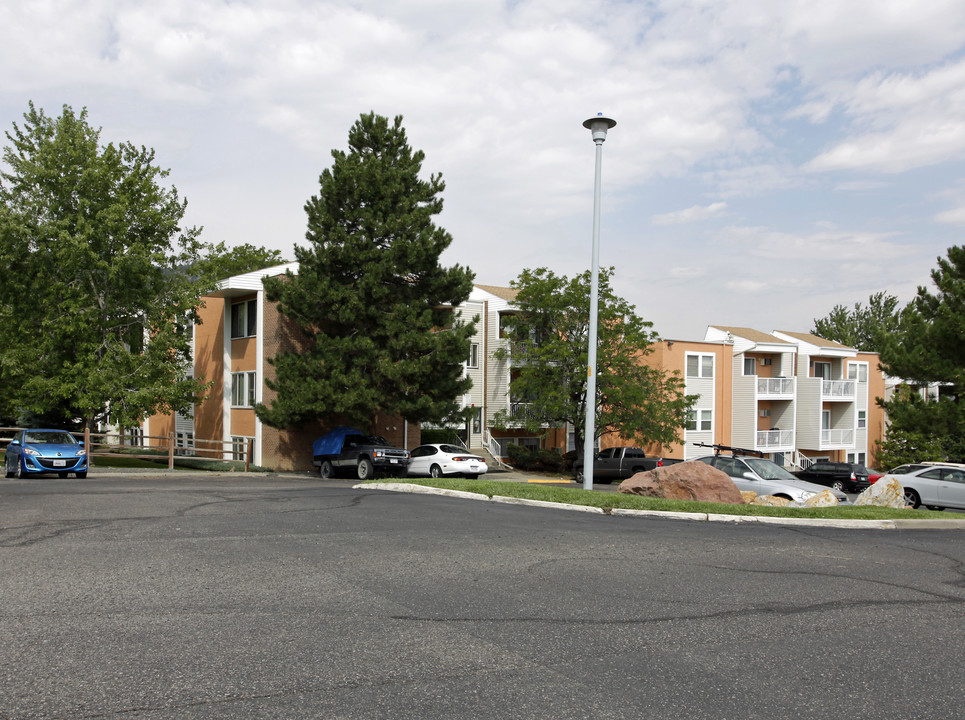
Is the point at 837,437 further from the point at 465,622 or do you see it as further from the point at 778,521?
the point at 465,622

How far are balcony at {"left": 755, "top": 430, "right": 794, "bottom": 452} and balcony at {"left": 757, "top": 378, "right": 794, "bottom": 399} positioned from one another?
7.47 feet

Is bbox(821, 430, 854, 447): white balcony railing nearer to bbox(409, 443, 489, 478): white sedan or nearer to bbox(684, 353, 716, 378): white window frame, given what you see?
bbox(684, 353, 716, 378): white window frame

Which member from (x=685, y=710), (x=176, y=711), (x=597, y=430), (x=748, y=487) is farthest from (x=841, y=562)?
(x=597, y=430)

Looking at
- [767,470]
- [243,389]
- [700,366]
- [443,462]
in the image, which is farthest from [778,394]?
[767,470]

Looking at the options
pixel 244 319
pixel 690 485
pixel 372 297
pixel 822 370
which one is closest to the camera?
pixel 690 485

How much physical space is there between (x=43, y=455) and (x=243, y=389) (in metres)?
13.2

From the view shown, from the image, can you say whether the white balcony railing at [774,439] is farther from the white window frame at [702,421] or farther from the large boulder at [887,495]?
the large boulder at [887,495]

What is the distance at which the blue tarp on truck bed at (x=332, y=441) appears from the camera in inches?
1227

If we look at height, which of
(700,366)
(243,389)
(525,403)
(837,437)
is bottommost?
(837,437)

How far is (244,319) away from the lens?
35.6 meters

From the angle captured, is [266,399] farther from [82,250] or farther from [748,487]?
[748,487]

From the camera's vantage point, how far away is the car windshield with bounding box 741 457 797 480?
2028 centimetres

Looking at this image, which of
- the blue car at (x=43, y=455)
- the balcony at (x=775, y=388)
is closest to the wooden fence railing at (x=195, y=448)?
the blue car at (x=43, y=455)

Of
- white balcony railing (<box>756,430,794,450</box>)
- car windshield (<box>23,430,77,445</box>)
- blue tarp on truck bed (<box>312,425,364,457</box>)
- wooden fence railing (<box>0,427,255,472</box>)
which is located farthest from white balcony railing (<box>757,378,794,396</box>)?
car windshield (<box>23,430,77,445</box>)
